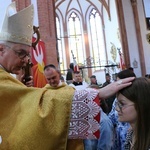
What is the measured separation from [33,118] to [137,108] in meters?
0.61

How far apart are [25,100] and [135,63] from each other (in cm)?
1420

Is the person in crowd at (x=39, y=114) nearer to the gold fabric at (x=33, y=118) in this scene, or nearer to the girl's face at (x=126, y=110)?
the gold fabric at (x=33, y=118)

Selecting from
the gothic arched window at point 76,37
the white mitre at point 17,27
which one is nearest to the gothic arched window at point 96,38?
the gothic arched window at point 76,37

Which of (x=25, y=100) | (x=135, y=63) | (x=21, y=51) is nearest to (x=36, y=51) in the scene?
(x=21, y=51)

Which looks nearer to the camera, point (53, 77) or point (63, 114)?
point (63, 114)

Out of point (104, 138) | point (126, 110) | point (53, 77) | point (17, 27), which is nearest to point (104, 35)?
point (53, 77)

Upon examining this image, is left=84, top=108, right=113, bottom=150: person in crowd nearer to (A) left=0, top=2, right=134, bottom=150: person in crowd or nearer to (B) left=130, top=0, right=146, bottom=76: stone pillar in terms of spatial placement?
(A) left=0, top=2, right=134, bottom=150: person in crowd

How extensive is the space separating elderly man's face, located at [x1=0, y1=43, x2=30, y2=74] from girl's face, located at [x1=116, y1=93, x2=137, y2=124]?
2.30 feet

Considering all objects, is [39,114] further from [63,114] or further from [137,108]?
[137,108]

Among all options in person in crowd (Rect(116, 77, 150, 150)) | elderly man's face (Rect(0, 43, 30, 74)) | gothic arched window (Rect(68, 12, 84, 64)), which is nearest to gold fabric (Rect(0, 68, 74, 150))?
elderly man's face (Rect(0, 43, 30, 74))

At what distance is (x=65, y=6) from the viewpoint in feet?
79.7

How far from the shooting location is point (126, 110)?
1.54 metres

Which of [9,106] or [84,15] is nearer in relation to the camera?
[9,106]

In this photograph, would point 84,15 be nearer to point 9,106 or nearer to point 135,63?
point 135,63
